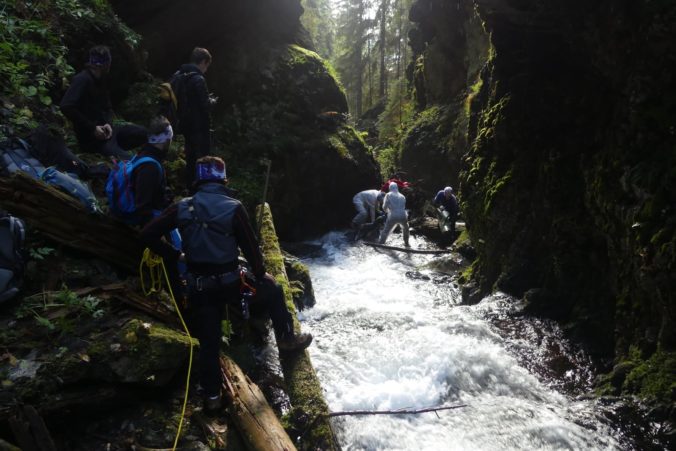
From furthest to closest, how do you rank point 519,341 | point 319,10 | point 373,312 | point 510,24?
point 319,10, point 373,312, point 510,24, point 519,341

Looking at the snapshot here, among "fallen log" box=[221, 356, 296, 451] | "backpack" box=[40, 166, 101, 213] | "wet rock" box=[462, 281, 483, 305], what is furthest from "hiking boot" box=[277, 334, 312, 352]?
"wet rock" box=[462, 281, 483, 305]

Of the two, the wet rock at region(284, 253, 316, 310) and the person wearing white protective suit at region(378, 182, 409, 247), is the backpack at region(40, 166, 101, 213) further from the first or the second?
the person wearing white protective suit at region(378, 182, 409, 247)

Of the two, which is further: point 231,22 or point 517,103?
point 231,22

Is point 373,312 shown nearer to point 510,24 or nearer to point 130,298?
point 130,298

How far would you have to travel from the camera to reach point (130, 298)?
4.38 metres

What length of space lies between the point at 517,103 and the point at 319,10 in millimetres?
31857

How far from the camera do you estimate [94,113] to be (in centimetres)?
621

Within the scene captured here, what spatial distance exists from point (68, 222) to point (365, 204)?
13606mm

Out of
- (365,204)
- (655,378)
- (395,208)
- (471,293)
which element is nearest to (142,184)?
(655,378)

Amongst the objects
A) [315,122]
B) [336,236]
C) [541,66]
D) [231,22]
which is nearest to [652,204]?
[541,66]

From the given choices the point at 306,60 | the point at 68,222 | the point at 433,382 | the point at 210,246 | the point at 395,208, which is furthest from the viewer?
the point at 306,60

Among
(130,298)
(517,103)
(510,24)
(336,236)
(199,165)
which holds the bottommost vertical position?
(336,236)

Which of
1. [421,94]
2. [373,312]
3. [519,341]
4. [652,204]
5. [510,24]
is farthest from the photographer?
[421,94]

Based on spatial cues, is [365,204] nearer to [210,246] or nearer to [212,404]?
[210,246]
